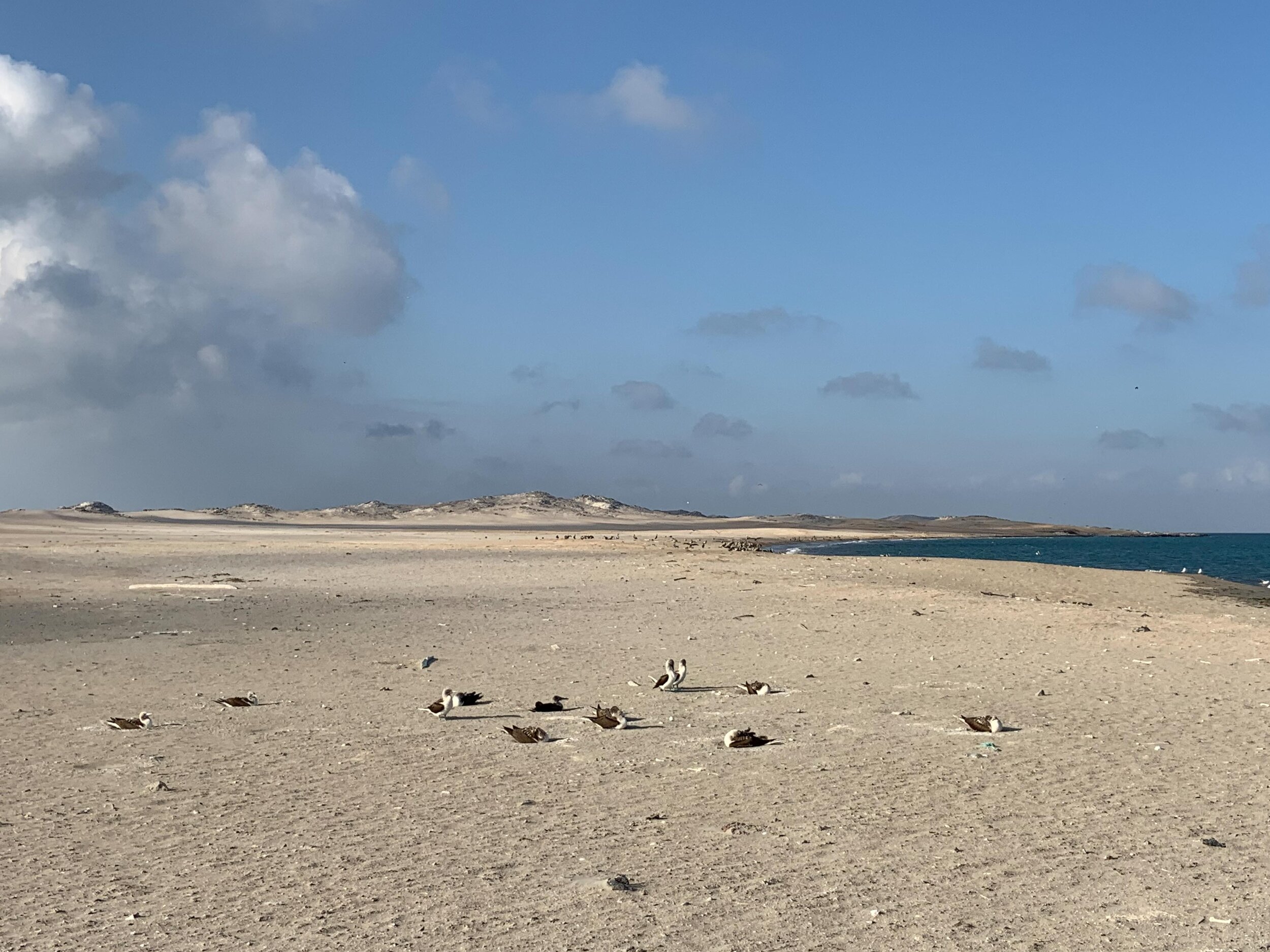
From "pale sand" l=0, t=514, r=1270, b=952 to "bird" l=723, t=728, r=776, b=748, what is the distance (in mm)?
168

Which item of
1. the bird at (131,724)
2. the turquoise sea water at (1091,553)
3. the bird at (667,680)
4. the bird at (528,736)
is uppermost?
the turquoise sea water at (1091,553)

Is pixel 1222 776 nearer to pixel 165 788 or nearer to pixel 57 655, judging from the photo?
pixel 165 788

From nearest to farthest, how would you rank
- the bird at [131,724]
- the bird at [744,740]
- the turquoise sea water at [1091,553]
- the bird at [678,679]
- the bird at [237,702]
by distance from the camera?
the bird at [744,740] < the bird at [131,724] < the bird at [237,702] < the bird at [678,679] < the turquoise sea water at [1091,553]

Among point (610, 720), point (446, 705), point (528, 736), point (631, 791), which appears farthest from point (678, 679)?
point (631, 791)

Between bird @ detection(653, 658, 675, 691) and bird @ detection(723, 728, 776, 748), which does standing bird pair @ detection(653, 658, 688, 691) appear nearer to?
bird @ detection(653, 658, 675, 691)

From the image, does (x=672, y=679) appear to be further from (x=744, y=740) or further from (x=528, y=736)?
(x=528, y=736)

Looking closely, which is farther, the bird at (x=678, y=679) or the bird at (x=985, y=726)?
the bird at (x=678, y=679)

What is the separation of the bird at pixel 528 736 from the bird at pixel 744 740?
5.15ft

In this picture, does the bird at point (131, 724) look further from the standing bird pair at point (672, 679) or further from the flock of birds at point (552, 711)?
the standing bird pair at point (672, 679)

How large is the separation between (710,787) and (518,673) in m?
5.50

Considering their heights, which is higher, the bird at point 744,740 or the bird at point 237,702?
the bird at point 744,740

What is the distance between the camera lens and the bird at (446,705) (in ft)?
33.2

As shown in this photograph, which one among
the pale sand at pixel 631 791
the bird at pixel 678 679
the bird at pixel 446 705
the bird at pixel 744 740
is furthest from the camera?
the bird at pixel 678 679

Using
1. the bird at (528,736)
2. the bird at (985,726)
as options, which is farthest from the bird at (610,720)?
the bird at (985,726)
